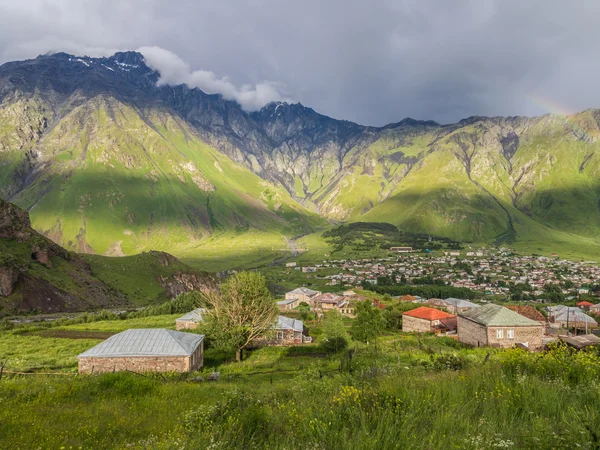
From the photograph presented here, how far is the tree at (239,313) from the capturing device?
110 feet

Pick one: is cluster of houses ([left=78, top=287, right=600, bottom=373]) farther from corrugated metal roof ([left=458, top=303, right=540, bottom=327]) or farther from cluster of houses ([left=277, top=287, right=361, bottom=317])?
cluster of houses ([left=277, top=287, right=361, bottom=317])

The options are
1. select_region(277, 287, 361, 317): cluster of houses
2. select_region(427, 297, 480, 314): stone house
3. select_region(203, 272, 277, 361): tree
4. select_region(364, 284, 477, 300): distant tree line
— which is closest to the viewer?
select_region(203, 272, 277, 361): tree

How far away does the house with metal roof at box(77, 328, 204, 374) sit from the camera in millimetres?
25266

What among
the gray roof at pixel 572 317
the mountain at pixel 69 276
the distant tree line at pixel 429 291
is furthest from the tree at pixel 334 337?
the distant tree line at pixel 429 291

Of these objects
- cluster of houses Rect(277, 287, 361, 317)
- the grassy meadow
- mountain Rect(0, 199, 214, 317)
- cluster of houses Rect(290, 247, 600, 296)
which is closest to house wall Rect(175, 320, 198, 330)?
mountain Rect(0, 199, 214, 317)

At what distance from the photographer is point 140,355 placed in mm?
25484

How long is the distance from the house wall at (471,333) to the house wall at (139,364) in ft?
95.5

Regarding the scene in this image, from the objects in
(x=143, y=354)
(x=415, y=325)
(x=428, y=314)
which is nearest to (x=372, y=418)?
(x=143, y=354)

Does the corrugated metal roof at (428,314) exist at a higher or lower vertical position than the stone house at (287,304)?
higher

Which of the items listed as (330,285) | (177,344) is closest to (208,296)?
(177,344)

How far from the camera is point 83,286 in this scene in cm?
8481

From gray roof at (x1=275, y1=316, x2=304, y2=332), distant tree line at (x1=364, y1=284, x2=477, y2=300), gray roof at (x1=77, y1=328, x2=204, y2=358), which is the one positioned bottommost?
distant tree line at (x1=364, y1=284, x2=477, y2=300)

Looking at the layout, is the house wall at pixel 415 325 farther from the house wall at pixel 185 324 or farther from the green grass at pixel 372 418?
the green grass at pixel 372 418

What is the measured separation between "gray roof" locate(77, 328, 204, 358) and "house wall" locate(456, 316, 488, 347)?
94.0ft
